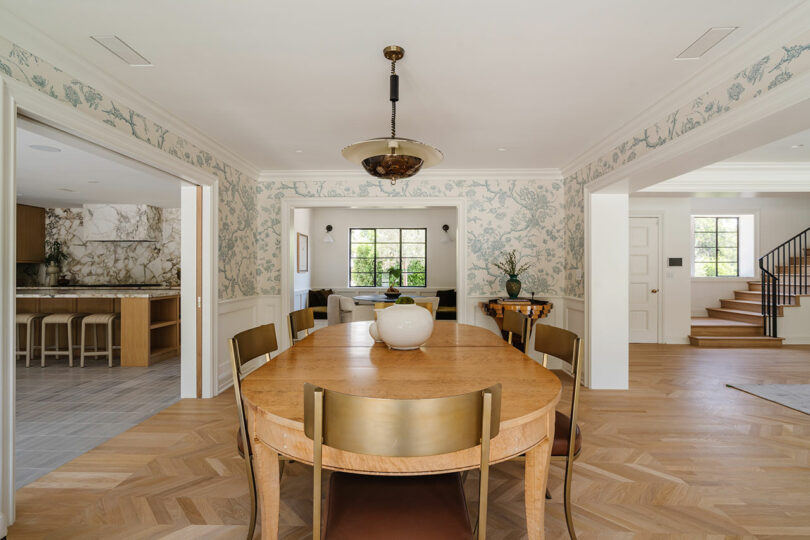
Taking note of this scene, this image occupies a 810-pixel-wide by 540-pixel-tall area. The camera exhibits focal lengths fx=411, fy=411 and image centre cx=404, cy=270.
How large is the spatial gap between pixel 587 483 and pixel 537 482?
1173 millimetres

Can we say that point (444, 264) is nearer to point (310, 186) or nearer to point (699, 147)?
point (310, 186)

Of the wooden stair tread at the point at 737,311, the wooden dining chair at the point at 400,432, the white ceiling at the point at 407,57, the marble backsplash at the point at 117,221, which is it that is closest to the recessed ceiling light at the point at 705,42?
the white ceiling at the point at 407,57

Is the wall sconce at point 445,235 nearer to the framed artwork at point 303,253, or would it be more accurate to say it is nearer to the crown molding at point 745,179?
the framed artwork at point 303,253

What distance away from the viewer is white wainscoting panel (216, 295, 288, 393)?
12.9 feet

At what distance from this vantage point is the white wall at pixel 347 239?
28.9 feet

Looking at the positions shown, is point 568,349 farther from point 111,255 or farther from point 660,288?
point 111,255

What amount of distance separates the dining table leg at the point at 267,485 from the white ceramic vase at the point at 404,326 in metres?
0.78

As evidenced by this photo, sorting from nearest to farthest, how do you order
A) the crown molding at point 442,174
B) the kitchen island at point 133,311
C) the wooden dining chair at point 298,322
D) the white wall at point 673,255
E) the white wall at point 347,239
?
the wooden dining chair at point 298,322 → the crown molding at point 442,174 → the kitchen island at point 133,311 → the white wall at point 673,255 → the white wall at point 347,239

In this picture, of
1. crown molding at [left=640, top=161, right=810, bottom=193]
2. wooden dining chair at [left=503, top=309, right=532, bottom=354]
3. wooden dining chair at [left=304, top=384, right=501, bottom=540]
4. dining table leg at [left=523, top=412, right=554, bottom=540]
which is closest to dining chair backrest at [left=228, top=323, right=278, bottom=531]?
wooden dining chair at [left=304, top=384, right=501, bottom=540]

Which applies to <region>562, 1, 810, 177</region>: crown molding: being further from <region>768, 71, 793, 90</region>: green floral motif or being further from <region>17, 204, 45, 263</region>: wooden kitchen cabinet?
<region>17, 204, 45, 263</region>: wooden kitchen cabinet

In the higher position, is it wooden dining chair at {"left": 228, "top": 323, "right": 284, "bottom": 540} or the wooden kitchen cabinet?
the wooden kitchen cabinet

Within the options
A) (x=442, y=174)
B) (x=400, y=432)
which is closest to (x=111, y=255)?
(x=442, y=174)

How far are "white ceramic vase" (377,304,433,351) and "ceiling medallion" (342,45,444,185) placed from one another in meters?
0.76

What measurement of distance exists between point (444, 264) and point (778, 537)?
Answer: 23.5 ft
